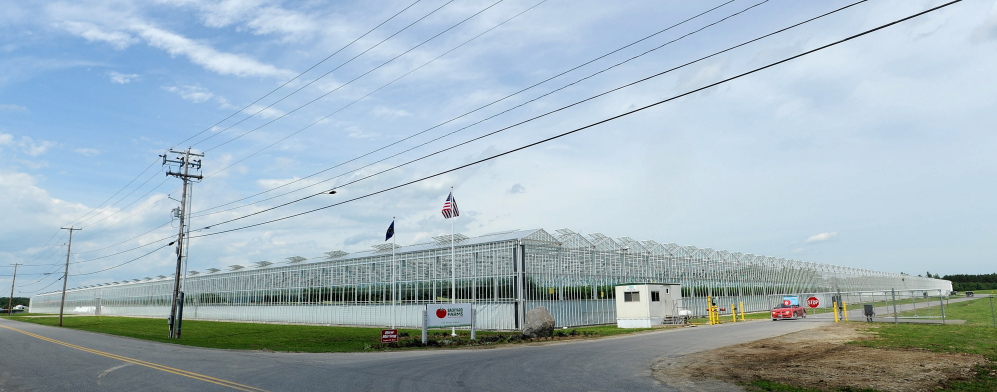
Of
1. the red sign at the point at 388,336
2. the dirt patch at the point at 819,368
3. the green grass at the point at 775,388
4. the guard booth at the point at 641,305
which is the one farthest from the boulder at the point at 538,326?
the green grass at the point at 775,388

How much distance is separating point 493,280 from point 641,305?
10.7 metres

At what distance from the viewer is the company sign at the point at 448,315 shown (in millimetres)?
30062

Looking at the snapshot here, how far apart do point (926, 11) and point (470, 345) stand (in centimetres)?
2253

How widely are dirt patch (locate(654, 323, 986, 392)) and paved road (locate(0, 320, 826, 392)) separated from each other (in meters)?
1.27

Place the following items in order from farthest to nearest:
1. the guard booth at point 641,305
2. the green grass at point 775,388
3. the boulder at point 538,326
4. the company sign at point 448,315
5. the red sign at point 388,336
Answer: the guard booth at point 641,305
the boulder at point 538,326
the company sign at point 448,315
the red sign at point 388,336
the green grass at point 775,388

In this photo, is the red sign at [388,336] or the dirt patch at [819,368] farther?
the red sign at [388,336]

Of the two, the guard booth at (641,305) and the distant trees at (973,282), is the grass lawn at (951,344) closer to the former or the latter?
the guard booth at (641,305)

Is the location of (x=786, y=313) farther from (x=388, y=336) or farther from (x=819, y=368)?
(x=388, y=336)

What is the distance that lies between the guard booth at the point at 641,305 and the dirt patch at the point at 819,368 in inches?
677

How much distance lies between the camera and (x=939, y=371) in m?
15.5

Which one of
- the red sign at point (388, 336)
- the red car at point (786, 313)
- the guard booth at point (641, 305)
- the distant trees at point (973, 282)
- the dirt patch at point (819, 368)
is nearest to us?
the dirt patch at point (819, 368)

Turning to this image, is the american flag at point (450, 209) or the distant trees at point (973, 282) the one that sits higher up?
the american flag at point (450, 209)

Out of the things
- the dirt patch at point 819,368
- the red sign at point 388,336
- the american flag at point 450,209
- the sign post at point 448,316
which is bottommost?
the dirt patch at point 819,368

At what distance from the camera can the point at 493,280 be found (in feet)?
130
